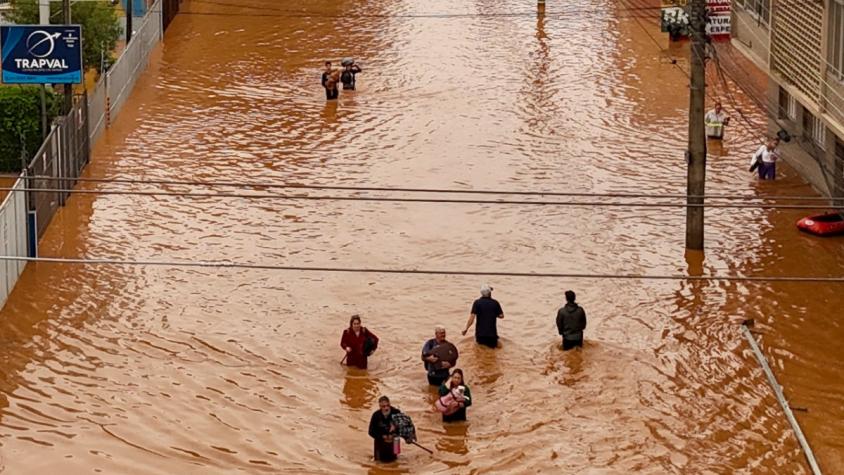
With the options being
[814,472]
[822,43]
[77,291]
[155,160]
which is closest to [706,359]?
[814,472]

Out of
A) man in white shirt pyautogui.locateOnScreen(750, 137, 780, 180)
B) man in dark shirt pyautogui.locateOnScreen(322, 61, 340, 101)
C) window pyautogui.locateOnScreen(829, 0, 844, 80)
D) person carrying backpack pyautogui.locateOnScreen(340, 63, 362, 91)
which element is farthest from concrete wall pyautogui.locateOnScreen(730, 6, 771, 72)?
person carrying backpack pyautogui.locateOnScreen(340, 63, 362, 91)

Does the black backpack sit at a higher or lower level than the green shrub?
lower

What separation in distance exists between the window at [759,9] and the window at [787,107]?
2342 mm

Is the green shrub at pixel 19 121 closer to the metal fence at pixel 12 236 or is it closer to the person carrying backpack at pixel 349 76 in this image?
the metal fence at pixel 12 236

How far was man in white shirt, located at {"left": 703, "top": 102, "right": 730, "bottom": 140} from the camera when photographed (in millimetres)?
43875

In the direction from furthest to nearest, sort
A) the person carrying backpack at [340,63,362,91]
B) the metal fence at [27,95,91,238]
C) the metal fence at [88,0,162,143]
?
1. the person carrying backpack at [340,63,362,91]
2. the metal fence at [88,0,162,143]
3. the metal fence at [27,95,91,238]

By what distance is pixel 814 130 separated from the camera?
39969 mm

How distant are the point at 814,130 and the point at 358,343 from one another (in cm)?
1738

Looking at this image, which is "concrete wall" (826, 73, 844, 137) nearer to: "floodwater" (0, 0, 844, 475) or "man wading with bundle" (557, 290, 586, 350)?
"floodwater" (0, 0, 844, 475)

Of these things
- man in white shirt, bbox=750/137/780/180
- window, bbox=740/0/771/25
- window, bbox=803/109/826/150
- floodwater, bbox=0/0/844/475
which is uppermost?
window, bbox=740/0/771/25

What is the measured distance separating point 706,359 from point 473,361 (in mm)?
4143

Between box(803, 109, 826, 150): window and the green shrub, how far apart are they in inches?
759

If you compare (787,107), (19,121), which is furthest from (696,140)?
(19,121)

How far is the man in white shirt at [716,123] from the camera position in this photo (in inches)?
1727
